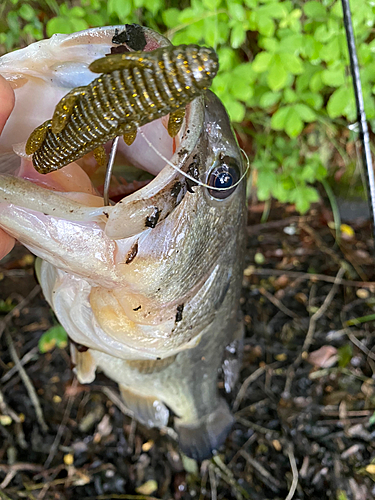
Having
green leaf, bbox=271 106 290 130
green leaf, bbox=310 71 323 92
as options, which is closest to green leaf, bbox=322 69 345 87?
green leaf, bbox=310 71 323 92

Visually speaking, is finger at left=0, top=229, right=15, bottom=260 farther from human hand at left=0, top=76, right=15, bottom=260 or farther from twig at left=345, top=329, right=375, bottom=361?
twig at left=345, top=329, right=375, bottom=361

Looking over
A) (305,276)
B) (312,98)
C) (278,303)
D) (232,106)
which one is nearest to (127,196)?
(232,106)

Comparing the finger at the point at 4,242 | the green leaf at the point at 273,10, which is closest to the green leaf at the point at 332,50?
the green leaf at the point at 273,10

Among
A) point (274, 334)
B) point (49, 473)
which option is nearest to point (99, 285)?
point (49, 473)

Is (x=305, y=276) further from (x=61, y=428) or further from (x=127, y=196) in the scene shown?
(x=127, y=196)

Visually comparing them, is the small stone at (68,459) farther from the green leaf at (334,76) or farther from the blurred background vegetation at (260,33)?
the green leaf at (334,76)

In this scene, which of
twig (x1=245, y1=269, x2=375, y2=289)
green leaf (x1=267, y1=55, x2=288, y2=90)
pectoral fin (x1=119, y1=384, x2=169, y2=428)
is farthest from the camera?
twig (x1=245, y1=269, x2=375, y2=289)
